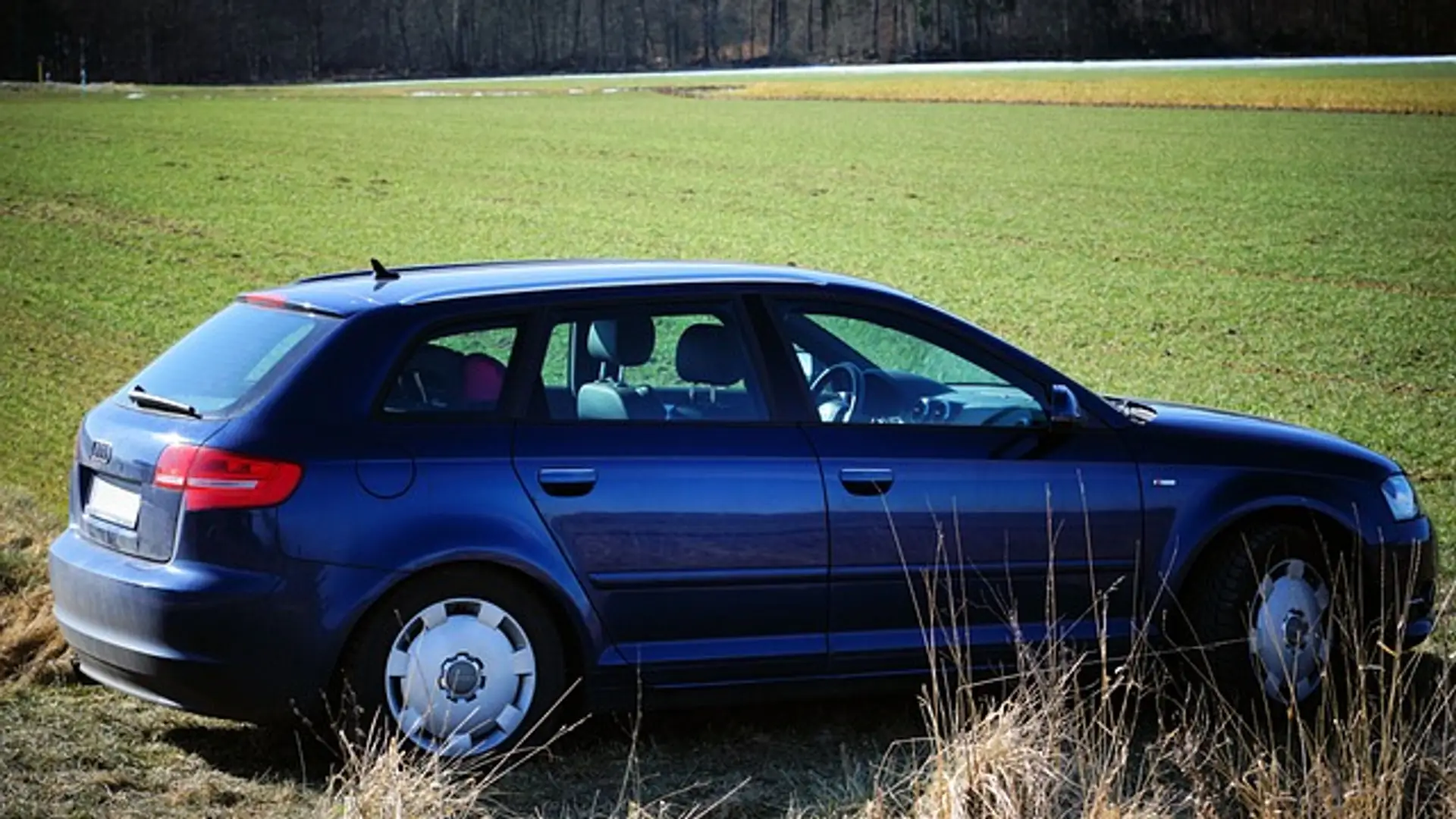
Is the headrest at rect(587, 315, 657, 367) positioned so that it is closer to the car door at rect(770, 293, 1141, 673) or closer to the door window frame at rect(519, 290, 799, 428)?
the door window frame at rect(519, 290, 799, 428)

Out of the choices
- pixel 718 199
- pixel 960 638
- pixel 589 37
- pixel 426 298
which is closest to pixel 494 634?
pixel 426 298

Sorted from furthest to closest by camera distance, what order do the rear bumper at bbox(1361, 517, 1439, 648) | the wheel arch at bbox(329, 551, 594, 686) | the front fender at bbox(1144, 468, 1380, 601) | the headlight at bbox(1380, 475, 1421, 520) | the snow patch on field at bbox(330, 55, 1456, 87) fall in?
the snow patch on field at bbox(330, 55, 1456, 87)
the headlight at bbox(1380, 475, 1421, 520)
the rear bumper at bbox(1361, 517, 1439, 648)
the front fender at bbox(1144, 468, 1380, 601)
the wheel arch at bbox(329, 551, 594, 686)

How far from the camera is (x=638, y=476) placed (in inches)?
254

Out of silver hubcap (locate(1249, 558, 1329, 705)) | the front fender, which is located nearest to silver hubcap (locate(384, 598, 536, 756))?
the front fender

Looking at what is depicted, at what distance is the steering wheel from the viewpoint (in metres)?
6.91

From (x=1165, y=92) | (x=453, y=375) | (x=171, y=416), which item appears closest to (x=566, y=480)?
(x=453, y=375)

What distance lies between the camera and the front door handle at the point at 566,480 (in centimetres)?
637

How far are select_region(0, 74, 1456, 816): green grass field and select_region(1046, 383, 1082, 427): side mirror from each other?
3.88 ft

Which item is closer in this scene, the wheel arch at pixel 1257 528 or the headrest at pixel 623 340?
the headrest at pixel 623 340

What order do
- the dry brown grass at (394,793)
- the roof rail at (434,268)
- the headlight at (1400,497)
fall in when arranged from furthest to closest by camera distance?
the headlight at (1400,497) < the roof rail at (434,268) < the dry brown grass at (394,793)

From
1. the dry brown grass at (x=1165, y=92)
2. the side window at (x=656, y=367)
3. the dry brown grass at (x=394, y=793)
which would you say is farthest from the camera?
the dry brown grass at (x=1165, y=92)

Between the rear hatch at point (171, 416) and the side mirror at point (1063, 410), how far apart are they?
2.36 metres

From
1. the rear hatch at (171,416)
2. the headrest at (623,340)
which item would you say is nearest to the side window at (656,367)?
the headrest at (623,340)

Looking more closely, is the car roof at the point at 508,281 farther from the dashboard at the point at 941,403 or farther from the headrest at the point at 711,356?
the dashboard at the point at 941,403
